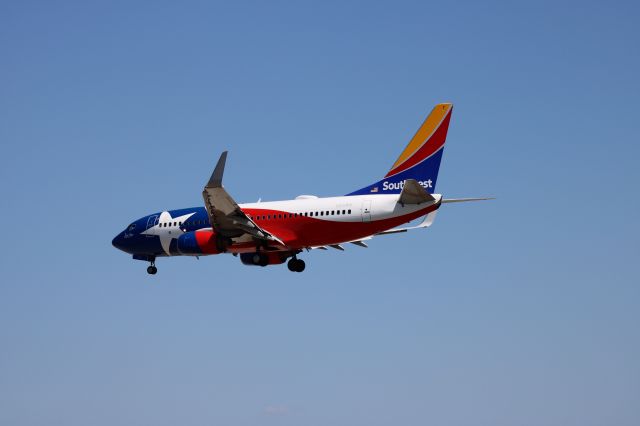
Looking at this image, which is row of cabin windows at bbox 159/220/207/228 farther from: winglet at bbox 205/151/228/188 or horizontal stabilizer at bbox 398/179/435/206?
horizontal stabilizer at bbox 398/179/435/206

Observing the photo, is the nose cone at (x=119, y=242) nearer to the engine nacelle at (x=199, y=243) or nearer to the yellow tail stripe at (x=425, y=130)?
the engine nacelle at (x=199, y=243)

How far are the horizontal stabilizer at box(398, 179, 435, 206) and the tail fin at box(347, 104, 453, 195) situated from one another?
91.9 inches

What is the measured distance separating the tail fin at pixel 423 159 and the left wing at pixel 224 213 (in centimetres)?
618

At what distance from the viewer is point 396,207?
6141cm

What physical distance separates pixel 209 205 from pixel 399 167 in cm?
1117

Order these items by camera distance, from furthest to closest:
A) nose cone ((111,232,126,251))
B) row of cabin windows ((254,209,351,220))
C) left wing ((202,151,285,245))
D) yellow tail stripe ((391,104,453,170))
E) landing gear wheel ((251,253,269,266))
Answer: nose cone ((111,232,126,251)) < landing gear wheel ((251,253,269,266)) < yellow tail stripe ((391,104,453,170)) < row of cabin windows ((254,209,351,220)) < left wing ((202,151,285,245))

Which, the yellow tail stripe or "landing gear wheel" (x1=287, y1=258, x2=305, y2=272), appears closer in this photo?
the yellow tail stripe

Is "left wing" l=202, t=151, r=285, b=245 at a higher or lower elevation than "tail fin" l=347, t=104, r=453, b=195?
lower

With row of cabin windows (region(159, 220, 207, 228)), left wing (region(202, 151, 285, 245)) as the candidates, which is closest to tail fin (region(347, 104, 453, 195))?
left wing (region(202, 151, 285, 245))

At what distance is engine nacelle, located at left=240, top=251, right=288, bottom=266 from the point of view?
67750mm

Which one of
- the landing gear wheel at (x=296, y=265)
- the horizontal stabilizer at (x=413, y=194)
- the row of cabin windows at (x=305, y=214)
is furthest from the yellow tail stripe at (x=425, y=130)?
the landing gear wheel at (x=296, y=265)

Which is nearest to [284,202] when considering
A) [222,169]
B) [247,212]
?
[247,212]

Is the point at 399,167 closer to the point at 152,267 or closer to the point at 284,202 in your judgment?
the point at 284,202

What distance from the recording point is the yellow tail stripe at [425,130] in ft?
211
